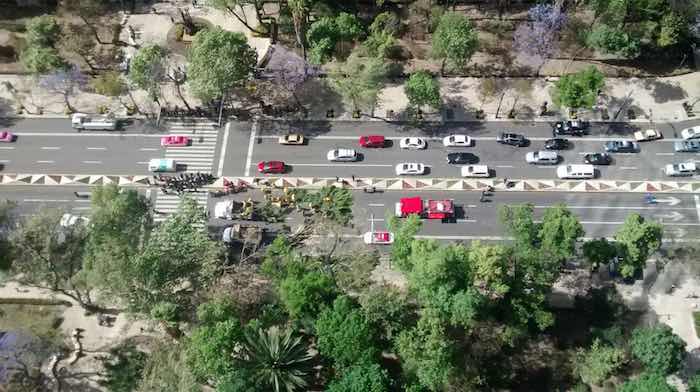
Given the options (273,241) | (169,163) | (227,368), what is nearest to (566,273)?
(273,241)

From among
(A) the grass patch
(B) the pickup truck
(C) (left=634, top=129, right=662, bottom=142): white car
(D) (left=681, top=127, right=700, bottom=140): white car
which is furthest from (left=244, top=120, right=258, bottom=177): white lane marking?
(D) (left=681, top=127, right=700, bottom=140): white car

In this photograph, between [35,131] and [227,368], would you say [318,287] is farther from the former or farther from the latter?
→ [35,131]

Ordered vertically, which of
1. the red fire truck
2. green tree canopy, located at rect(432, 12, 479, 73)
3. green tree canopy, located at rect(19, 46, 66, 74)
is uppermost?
green tree canopy, located at rect(432, 12, 479, 73)

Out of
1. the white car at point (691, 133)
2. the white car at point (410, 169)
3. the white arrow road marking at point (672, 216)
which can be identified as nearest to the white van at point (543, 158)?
the white arrow road marking at point (672, 216)

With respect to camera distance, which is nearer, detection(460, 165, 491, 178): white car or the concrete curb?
the concrete curb

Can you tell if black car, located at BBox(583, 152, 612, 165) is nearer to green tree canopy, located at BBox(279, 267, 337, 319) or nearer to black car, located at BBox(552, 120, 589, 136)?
black car, located at BBox(552, 120, 589, 136)

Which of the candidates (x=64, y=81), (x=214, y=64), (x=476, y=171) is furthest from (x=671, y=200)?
(x=64, y=81)

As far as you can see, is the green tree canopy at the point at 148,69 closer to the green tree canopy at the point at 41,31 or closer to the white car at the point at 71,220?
the green tree canopy at the point at 41,31
